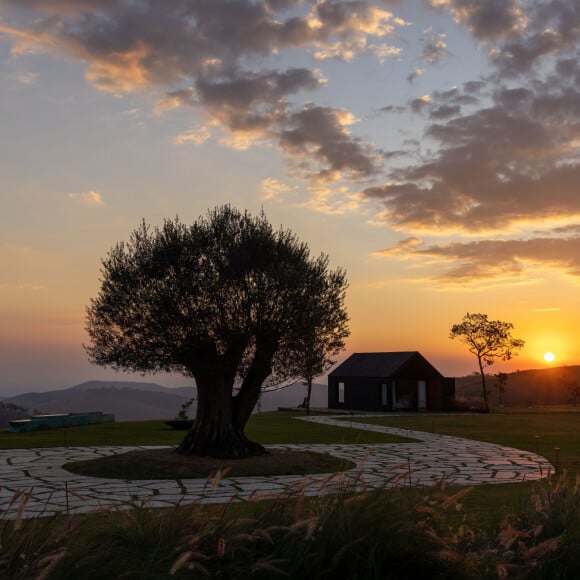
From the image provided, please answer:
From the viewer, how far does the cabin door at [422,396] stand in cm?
5191

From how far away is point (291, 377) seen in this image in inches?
703

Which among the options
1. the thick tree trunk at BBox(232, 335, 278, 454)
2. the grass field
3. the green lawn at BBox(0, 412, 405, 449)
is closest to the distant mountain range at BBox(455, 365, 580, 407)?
the green lawn at BBox(0, 412, 405, 449)

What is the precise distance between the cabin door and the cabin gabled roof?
1804 mm

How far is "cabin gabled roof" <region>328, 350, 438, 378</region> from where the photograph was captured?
2016 inches

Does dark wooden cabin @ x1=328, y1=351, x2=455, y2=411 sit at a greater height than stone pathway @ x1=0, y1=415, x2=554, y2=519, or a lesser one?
greater

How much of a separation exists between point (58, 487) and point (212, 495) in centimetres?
322

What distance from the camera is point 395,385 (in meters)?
52.6

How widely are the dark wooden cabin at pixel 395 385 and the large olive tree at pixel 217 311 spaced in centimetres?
3380

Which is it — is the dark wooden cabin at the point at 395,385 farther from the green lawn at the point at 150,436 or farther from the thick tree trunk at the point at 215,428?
the thick tree trunk at the point at 215,428

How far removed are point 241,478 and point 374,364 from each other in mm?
39381

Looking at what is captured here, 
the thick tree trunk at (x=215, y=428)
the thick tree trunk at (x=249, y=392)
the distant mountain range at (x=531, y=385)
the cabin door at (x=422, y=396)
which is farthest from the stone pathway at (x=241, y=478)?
the distant mountain range at (x=531, y=385)

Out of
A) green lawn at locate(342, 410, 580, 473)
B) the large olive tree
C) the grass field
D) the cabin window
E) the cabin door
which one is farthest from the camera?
the cabin door

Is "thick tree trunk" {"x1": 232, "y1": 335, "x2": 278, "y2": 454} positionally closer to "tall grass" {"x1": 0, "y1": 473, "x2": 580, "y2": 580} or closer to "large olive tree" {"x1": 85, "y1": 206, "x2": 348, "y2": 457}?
"large olive tree" {"x1": 85, "y1": 206, "x2": 348, "y2": 457}

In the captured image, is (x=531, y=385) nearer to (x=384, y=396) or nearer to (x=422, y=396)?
(x=422, y=396)
